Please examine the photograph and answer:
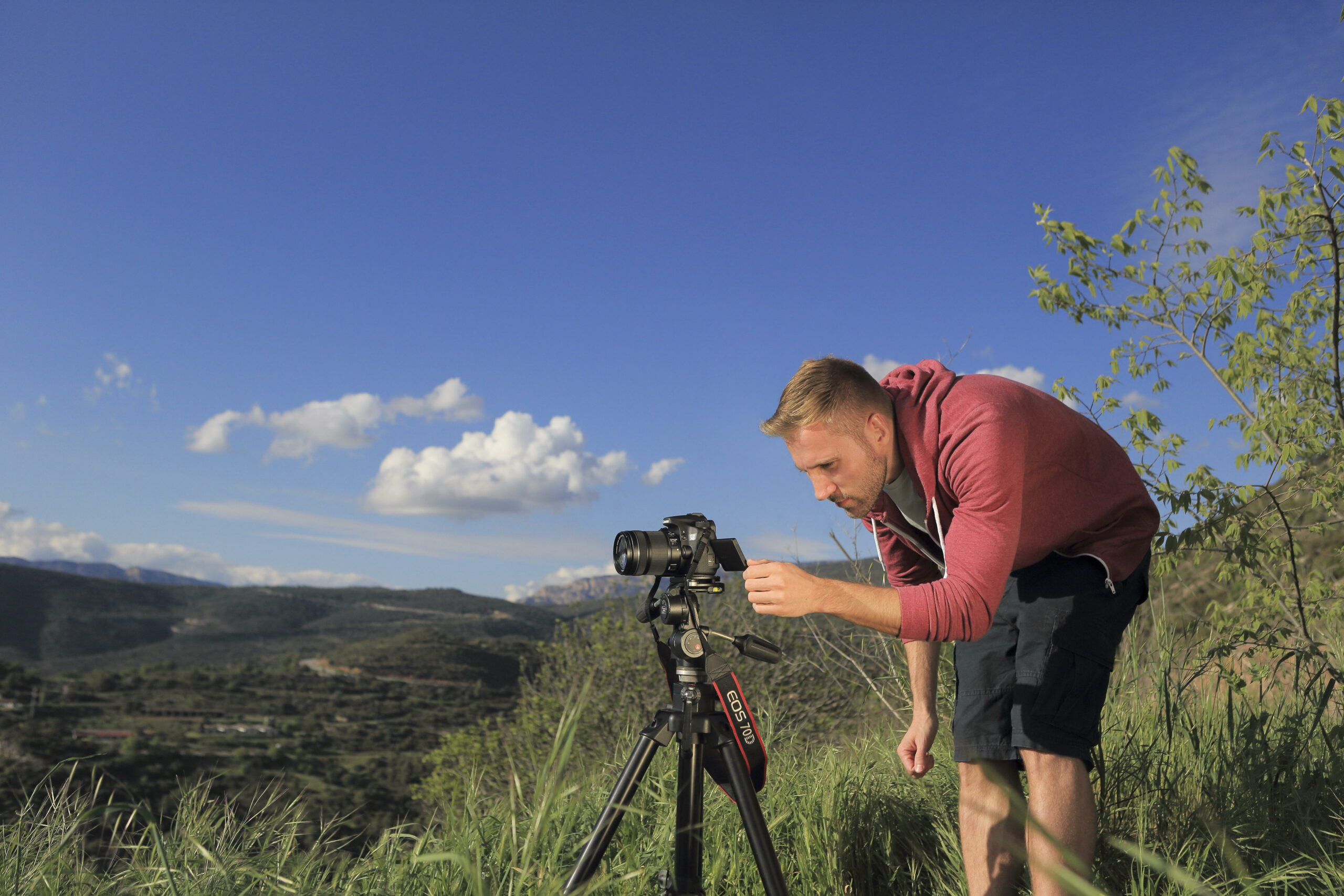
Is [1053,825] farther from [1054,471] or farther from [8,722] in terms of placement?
[8,722]

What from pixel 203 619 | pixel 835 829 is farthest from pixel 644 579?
pixel 203 619

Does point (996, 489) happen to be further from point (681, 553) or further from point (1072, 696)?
point (681, 553)

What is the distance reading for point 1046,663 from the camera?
6.60 feet

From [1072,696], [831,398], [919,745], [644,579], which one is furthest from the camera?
[644,579]

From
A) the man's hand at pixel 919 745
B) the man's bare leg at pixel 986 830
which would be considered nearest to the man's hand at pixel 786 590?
the man's bare leg at pixel 986 830

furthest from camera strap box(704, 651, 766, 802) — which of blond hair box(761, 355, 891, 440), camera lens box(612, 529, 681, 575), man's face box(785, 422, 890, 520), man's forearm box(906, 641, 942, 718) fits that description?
man's forearm box(906, 641, 942, 718)

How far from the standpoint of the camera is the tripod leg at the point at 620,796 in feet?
5.82

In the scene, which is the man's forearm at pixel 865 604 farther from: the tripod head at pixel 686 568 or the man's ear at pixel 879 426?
the man's ear at pixel 879 426

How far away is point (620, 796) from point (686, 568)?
0.53 meters

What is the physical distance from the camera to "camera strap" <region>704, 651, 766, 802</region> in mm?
1941

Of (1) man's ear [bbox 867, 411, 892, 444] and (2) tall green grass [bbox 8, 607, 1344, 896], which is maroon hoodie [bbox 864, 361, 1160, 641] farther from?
(2) tall green grass [bbox 8, 607, 1344, 896]

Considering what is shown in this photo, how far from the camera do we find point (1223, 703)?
3633mm

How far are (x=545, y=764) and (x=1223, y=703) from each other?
3.62m

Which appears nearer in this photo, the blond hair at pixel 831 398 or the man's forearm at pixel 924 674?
the blond hair at pixel 831 398
